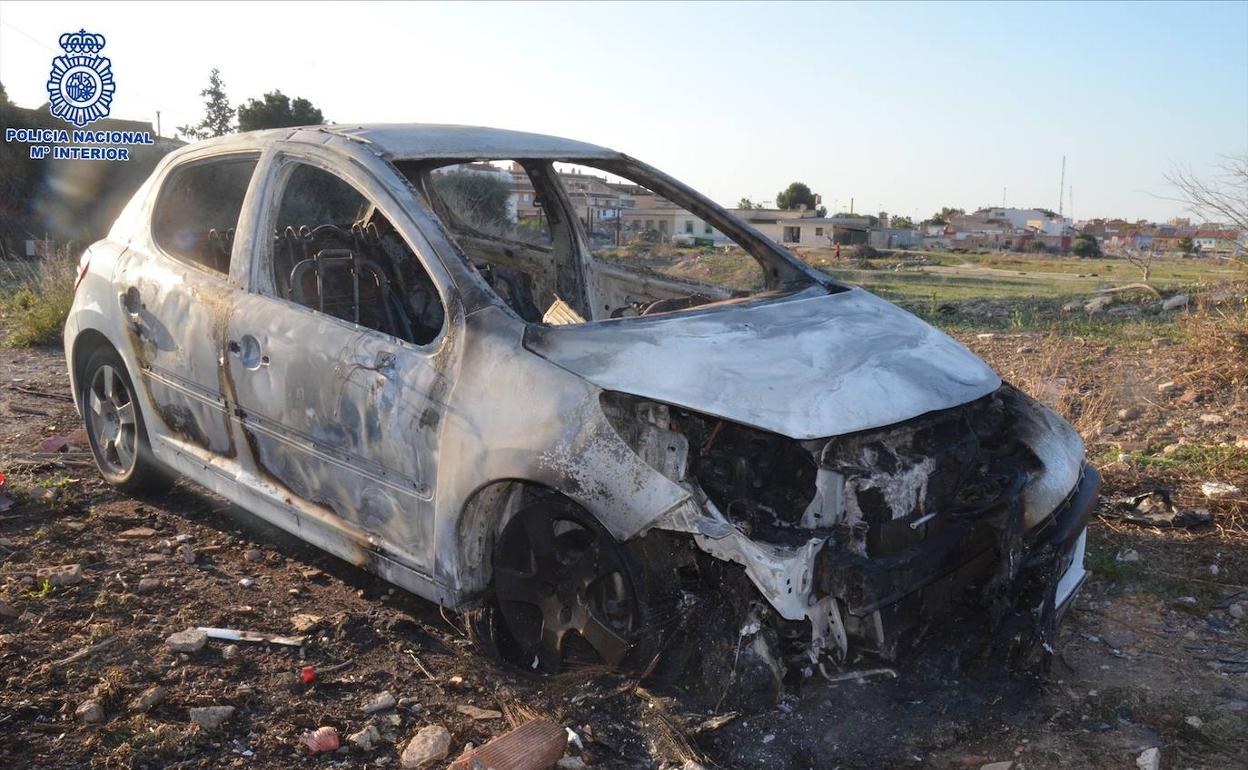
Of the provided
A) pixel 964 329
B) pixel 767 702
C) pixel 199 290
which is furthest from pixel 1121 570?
pixel 964 329

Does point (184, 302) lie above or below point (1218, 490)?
above

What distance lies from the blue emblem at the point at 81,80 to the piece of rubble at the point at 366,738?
15.3 meters

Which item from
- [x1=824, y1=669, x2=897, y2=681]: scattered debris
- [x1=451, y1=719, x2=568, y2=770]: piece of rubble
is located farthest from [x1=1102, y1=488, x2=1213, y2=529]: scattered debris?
[x1=451, y1=719, x2=568, y2=770]: piece of rubble

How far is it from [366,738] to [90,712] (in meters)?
0.81

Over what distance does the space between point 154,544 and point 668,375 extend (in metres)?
2.76

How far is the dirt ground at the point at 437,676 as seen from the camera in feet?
9.07

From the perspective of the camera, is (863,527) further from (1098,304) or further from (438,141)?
(1098,304)

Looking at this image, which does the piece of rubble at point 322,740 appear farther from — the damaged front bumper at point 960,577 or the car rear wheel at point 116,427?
the car rear wheel at point 116,427

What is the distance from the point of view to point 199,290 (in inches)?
156

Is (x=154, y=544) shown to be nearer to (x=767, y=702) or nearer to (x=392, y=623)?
(x=392, y=623)

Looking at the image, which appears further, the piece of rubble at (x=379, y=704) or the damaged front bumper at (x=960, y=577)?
the piece of rubble at (x=379, y=704)

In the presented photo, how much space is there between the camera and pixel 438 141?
3746 millimetres

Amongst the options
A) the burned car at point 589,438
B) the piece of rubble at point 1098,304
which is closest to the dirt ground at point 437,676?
the burned car at point 589,438

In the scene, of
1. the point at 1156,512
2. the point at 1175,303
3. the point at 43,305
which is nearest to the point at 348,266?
the point at 1156,512
